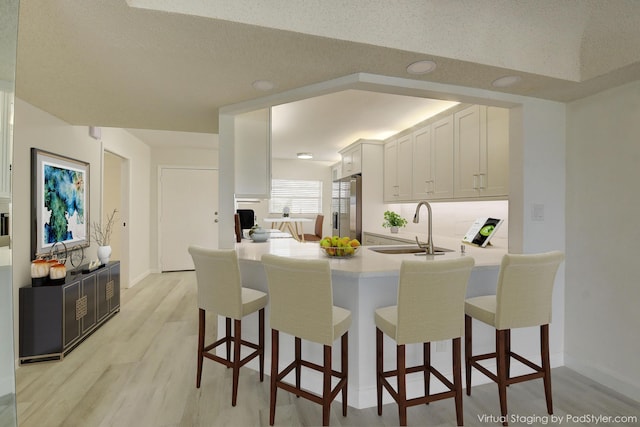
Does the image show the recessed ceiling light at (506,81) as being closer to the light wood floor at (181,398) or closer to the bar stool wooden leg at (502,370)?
the bar stool wooden leg at (502,370)

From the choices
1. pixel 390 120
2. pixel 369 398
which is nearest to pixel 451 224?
pixel 390 120

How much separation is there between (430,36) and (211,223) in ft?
17.1

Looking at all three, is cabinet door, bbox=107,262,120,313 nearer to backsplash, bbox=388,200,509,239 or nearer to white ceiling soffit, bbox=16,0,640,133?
white ceiling soffit, bbox=16,0,640,133

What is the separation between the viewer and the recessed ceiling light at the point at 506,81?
202cm

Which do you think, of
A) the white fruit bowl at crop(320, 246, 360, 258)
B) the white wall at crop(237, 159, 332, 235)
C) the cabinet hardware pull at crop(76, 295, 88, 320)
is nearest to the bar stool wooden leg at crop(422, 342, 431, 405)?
the white fruit bowl at crop(320, 246, 360, 258)

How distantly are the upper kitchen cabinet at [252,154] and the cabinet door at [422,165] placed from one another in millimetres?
2030

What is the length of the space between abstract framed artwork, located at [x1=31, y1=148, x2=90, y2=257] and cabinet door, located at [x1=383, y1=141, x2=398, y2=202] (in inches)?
155

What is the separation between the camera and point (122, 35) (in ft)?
4.90

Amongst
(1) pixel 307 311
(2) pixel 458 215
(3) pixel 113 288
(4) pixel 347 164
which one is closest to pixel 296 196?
(4) pixel 347 164

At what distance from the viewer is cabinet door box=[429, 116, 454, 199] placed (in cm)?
345

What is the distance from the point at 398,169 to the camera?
452 cm

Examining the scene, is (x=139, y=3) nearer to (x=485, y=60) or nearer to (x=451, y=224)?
(x=485, y=60)

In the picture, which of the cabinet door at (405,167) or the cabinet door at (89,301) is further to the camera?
the cabinet door at (405,167)

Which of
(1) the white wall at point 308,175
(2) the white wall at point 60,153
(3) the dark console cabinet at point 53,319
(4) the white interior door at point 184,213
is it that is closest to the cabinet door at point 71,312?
(3) the dark console cabinet at point 53,319
